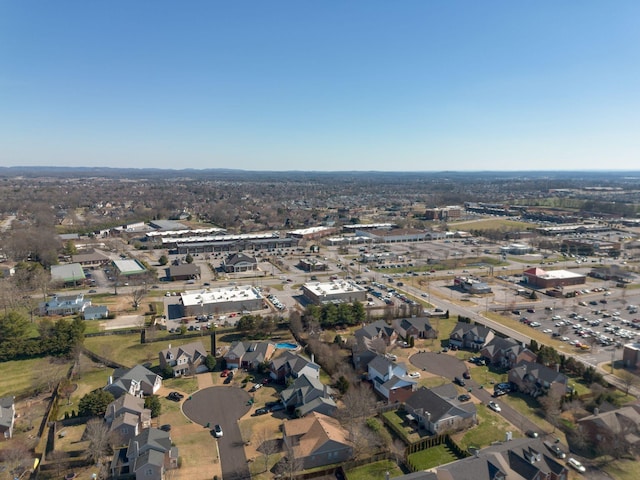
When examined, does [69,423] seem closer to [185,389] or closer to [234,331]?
[185,389]

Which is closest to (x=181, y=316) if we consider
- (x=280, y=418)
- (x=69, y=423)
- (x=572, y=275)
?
(x=69, y=423)

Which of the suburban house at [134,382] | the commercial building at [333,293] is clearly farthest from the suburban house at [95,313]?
the commercial building at [333,293]

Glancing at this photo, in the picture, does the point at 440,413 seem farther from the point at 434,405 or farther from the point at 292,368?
the point at 292,368

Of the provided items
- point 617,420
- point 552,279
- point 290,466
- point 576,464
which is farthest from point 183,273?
point 617,420

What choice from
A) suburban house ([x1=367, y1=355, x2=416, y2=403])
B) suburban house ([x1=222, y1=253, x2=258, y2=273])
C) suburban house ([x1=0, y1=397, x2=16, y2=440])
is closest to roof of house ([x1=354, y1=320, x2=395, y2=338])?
suburban house ([x1=367, y1=355, x2=416, y2=403])

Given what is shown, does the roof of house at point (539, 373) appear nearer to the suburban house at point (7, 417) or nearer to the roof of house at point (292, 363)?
the roof of house at point (292, 363)

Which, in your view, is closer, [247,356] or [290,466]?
[290,466]

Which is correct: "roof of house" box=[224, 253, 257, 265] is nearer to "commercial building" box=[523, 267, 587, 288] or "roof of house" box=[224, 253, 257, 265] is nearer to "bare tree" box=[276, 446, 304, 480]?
"commercial building" box=[523, 267, 587, 288]

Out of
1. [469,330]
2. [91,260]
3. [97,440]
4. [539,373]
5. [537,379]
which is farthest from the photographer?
[91,260]
